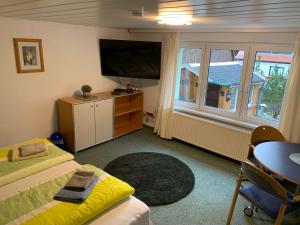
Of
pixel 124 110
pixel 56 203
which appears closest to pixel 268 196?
pixel 56 203

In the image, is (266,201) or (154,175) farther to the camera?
(154,175)

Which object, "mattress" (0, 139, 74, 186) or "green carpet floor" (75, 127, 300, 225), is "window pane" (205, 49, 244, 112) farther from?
"mattress" (0, 139, 74, 186)

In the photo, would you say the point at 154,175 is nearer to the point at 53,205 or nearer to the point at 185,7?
the point at 53,205

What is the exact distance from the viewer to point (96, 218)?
5.48 feet

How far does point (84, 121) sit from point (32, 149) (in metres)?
1.29

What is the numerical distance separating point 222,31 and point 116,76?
2093 mm

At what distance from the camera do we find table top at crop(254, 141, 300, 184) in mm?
1862

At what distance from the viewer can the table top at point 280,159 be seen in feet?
6.11

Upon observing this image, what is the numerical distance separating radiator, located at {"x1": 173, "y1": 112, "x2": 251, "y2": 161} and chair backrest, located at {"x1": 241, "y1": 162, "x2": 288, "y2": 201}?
59.9 inches

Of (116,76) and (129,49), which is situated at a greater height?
(129,49)

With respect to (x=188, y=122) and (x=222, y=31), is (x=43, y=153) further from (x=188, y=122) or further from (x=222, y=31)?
(x=222, y=31)

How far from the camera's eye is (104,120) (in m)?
3.99

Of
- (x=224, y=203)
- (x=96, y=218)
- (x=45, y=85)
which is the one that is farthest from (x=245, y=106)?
(x=45, y=85)

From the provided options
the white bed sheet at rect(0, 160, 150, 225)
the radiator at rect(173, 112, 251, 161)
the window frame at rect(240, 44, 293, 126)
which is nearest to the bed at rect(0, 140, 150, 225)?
the white bed sheet at rect(0, 160, 150, 225)
